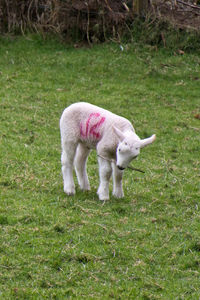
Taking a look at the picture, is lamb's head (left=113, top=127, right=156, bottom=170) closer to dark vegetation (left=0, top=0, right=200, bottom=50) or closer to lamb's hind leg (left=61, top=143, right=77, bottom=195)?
lamb's hind leg (left=61, top=143, right=77, bottom=195)

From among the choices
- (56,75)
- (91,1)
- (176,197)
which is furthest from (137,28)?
(176,197)

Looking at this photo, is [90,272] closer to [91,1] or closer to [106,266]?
[106,266]

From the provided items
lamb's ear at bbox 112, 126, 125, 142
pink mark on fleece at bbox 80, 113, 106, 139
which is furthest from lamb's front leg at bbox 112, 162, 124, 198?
lamb's ear at bbox 112, 126, 125, 142

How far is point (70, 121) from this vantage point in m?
7.39

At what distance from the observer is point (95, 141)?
24.1ft

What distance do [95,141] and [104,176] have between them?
1.42 ft

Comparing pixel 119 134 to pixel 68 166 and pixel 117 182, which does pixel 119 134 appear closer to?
pixel 117 182

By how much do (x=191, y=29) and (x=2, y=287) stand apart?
991 cm

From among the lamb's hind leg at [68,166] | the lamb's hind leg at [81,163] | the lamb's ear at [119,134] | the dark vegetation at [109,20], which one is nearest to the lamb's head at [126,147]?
the lamb's ear at [119,134]

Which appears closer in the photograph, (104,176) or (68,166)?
(104,176)

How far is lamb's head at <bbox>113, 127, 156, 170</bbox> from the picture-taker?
22.2ft

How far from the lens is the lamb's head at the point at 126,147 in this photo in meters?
6.76

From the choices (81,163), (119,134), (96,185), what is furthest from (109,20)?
(119,134)

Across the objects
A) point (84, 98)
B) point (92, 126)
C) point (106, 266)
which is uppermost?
point (92, 126)
